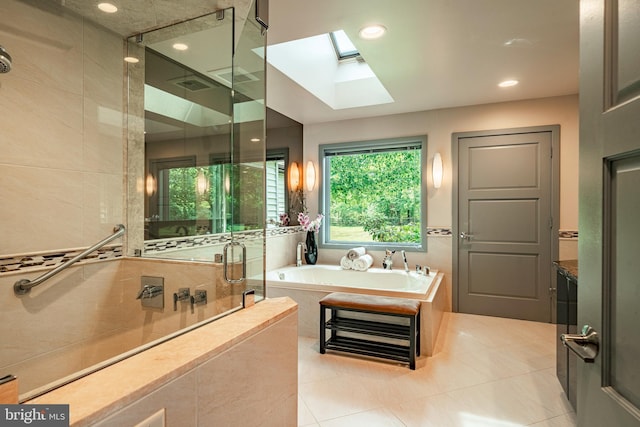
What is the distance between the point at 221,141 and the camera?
2090mm

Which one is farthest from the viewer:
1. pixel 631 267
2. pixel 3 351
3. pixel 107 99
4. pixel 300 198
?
pixel 300 198

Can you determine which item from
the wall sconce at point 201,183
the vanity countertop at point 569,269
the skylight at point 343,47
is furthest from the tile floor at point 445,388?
the skylight at point 343,47

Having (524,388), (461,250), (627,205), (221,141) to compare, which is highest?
(221,141)

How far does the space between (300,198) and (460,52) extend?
262 centimetres

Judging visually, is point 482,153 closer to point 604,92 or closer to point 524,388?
point 524,388

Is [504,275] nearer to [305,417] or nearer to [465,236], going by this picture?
[465,236]

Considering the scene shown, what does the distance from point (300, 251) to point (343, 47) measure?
250 centimetres

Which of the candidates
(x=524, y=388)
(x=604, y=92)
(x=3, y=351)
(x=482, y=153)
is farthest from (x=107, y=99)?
(x=482, y=153)

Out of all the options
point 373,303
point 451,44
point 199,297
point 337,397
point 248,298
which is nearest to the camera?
point 248,298

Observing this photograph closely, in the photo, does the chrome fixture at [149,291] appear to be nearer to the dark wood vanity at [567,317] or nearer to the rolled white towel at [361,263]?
the dark wood vanity at [567,317]

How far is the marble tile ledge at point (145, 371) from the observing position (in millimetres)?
644

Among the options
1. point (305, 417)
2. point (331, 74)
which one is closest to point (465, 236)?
point (331, 74)

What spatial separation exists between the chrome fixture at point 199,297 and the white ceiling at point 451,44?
1676 millimetres

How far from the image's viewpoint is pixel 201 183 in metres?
2.18
